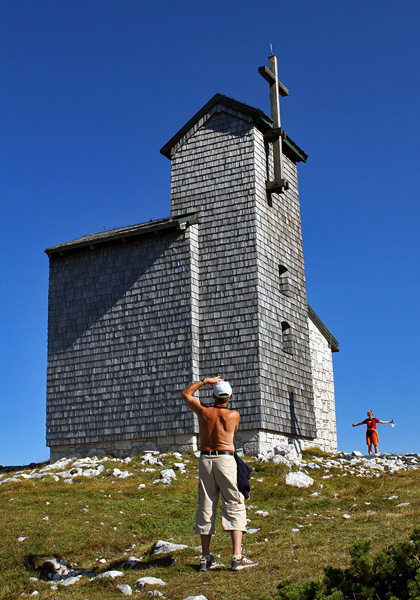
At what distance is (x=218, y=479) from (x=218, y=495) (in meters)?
0.18

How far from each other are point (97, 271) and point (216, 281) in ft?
13.5

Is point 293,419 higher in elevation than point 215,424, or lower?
higher

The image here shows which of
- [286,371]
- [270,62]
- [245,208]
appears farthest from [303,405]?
[270,62]

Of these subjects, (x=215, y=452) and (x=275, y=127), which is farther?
(x=275, y=127)

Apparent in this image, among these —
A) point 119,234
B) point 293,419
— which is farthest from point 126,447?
point 119,234

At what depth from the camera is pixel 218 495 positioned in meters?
7.63

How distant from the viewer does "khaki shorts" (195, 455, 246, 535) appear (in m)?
7.54

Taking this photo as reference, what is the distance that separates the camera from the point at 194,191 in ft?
68.7

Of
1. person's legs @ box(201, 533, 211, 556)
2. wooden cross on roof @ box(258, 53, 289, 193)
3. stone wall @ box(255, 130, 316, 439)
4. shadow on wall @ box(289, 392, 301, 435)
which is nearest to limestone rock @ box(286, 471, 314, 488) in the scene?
stone wall @ box(255, 130, 316, 439)

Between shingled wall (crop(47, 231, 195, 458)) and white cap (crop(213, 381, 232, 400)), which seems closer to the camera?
white cap (crop(213, 381, 232, 400))

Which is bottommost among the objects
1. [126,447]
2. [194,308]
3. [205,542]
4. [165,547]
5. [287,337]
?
[165,547]

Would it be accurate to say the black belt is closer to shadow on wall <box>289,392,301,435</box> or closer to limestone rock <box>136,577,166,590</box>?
limestone rock <box>136,577,166,590</box>

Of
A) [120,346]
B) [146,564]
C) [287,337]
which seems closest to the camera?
[146,564]

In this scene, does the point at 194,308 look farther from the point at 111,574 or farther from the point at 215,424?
the point at 111,574
